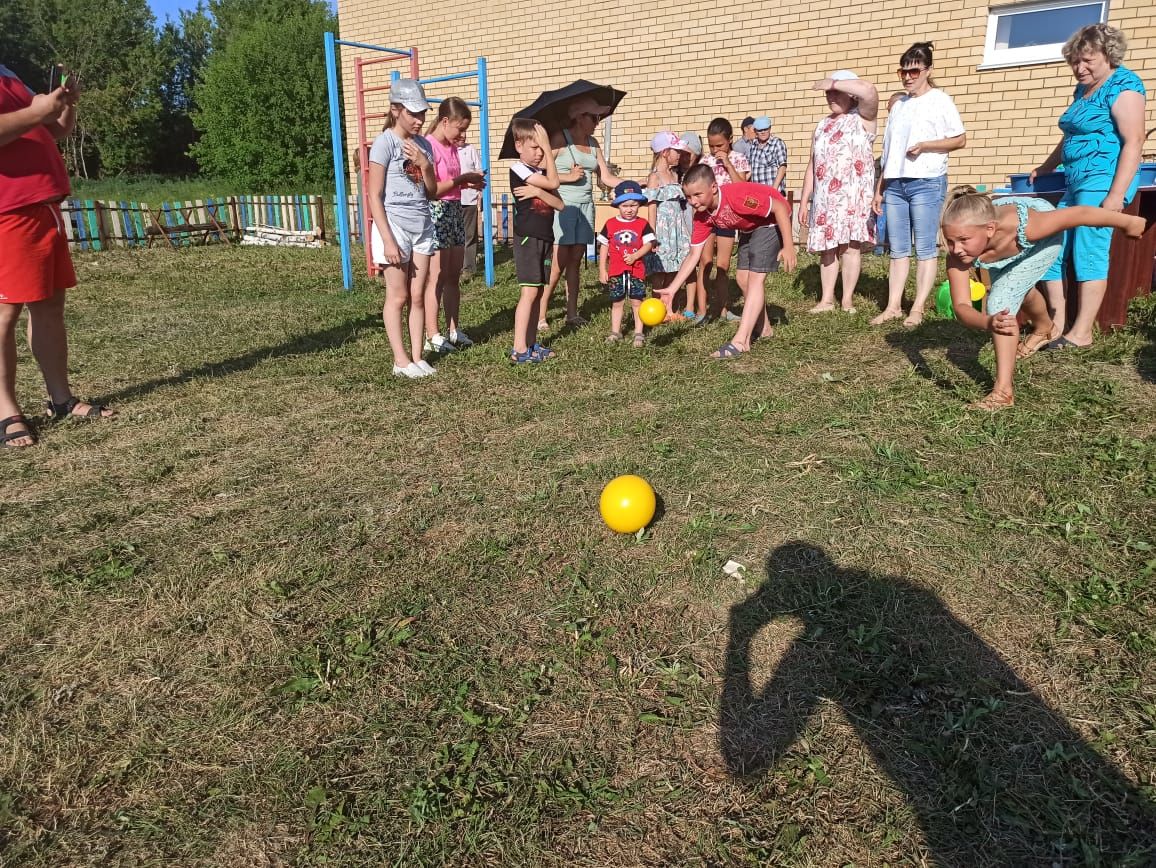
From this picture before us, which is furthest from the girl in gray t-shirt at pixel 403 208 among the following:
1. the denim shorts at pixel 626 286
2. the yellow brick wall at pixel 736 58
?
the yellow brick wall at pixel 736 58

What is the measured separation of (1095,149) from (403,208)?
4597mm

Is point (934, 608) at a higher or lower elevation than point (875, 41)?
lower

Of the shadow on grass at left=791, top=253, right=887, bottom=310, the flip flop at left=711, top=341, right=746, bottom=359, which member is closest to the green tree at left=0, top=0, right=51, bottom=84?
the shadow on grass at left=791, top=253, right=887, bottom=310

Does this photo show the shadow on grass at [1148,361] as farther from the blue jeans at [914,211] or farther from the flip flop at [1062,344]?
the blue jeans at [914,211]

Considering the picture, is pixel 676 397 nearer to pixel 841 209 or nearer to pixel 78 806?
pixel 841 209

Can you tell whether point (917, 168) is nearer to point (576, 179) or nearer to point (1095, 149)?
point (1095, 149)

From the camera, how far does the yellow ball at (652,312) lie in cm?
632

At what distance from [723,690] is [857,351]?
4.15 metres

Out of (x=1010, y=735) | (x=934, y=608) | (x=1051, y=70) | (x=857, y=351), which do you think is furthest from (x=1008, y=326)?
(x=1051, y=70)

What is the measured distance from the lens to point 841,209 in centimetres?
686

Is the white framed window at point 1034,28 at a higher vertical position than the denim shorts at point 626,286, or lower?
higher

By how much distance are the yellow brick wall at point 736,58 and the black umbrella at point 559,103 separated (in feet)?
17.6

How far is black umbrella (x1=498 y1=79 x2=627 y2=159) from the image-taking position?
6.96 m

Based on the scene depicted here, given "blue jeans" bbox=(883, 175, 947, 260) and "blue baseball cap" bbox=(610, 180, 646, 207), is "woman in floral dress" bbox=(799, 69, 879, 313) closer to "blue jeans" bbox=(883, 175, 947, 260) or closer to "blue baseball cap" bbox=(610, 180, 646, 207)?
"blue jeans" bbox=(883, 175, 947, 260)
